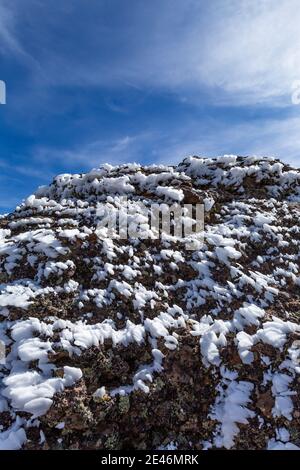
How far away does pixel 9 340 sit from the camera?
777 centimetres

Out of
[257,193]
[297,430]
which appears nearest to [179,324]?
[297,430]

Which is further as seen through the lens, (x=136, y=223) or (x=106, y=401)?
(x=136, y=223)

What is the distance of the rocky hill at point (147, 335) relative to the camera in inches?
261

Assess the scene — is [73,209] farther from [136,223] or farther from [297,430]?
[297,430]

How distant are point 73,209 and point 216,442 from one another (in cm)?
882

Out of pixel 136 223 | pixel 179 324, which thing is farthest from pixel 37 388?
pixel 136 223

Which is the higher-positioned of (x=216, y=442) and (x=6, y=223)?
(x=6, y=223)

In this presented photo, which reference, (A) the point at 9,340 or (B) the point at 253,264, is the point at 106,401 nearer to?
(A) the point at 9,340

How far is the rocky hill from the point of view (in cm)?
664

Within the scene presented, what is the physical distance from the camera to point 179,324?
27.9 ft

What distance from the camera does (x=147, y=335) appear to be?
26.8 ft
